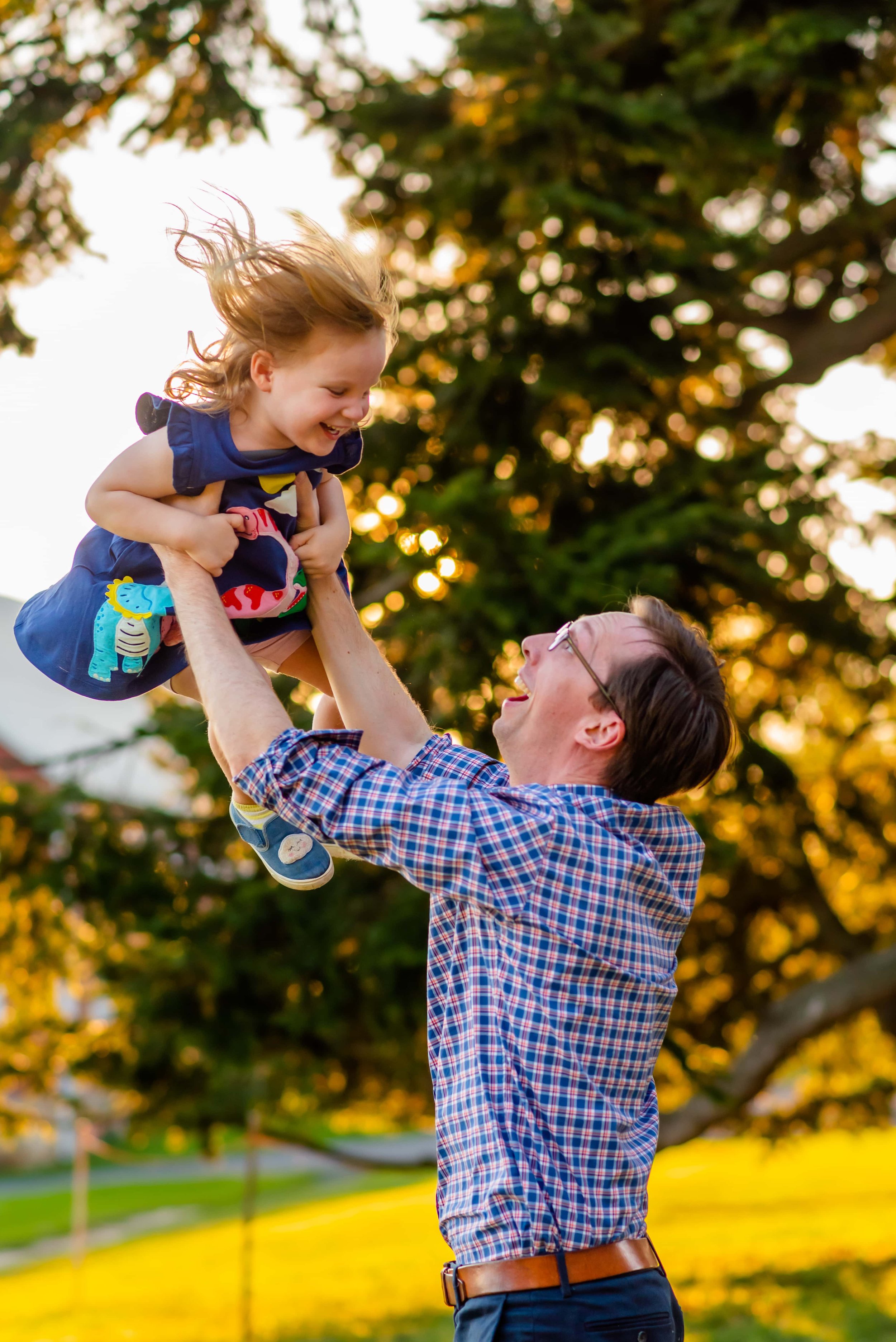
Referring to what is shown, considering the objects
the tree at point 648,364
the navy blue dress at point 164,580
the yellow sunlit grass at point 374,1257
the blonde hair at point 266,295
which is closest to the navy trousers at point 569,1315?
the navy blue dress at point 164,580

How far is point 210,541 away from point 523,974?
0.81m

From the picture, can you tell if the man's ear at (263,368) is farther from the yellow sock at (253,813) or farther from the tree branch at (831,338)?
the tree branch at (831,338)

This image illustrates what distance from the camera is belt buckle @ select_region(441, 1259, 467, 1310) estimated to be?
1.95 metres

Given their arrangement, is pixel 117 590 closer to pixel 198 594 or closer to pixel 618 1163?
pixel 198 594

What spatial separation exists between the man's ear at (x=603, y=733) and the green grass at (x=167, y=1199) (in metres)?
21.3

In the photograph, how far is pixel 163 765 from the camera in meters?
7.52

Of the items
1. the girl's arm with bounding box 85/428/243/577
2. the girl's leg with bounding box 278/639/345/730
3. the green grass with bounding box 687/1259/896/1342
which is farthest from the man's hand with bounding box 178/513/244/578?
the green grass with bounding box 687/1259/896/1342

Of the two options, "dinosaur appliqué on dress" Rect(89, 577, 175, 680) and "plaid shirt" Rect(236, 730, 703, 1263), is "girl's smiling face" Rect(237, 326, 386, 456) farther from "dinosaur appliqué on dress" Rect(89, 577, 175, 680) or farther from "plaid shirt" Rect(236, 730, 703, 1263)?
"plaid shirt" Rect(236, 730, 703, 1263)

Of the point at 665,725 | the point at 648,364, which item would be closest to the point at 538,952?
the point at 665,725

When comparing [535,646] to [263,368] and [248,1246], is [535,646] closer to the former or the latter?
[263,368]

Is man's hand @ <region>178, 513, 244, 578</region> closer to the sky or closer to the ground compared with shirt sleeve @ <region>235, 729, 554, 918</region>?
closer to the sky

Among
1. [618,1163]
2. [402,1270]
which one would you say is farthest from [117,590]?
[402,1270]

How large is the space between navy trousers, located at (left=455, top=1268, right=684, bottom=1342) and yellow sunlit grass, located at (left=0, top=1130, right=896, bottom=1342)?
888cm

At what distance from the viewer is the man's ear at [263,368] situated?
2039 millimetres
